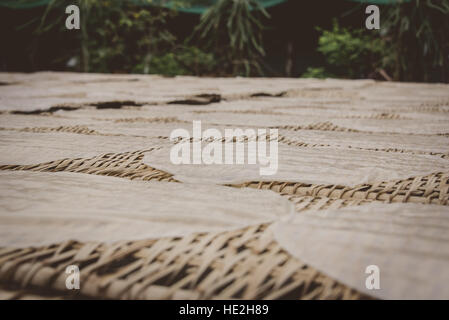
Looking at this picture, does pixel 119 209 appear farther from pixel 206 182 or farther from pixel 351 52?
pixel 351 52

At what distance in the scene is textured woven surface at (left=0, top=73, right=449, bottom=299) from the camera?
0.26 metres

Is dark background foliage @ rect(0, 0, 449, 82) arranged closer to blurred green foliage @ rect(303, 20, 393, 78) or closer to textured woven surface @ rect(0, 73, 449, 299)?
blurred green foliage @ rect(303, 20, 393, 78)

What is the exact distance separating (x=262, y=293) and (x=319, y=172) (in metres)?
0.25

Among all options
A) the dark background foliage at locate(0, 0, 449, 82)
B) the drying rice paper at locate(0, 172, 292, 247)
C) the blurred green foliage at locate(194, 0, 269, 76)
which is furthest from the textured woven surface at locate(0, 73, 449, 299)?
the blurred green foliage at locate(194, 0, 269, 76)

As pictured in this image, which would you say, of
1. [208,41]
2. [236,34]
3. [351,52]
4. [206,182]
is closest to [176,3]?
Answer: [208,41]

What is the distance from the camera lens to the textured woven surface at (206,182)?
0.85 ft

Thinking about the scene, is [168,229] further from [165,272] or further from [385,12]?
[385,12]

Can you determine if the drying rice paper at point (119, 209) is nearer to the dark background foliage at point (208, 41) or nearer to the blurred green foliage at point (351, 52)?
the dark background foliage at point (208, 41)

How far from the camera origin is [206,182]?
0.45 metres

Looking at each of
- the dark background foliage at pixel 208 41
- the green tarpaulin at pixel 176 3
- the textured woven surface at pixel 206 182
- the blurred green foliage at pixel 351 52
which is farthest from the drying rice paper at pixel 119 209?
the blurred green foliage at pixel 351 52

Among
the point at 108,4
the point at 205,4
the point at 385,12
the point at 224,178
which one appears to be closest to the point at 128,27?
the point at 108,4

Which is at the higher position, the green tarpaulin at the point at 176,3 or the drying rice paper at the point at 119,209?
the green tarpaulin at the point at 176,3

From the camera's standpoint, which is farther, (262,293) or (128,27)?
(128,27)

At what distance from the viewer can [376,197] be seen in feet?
1.33
